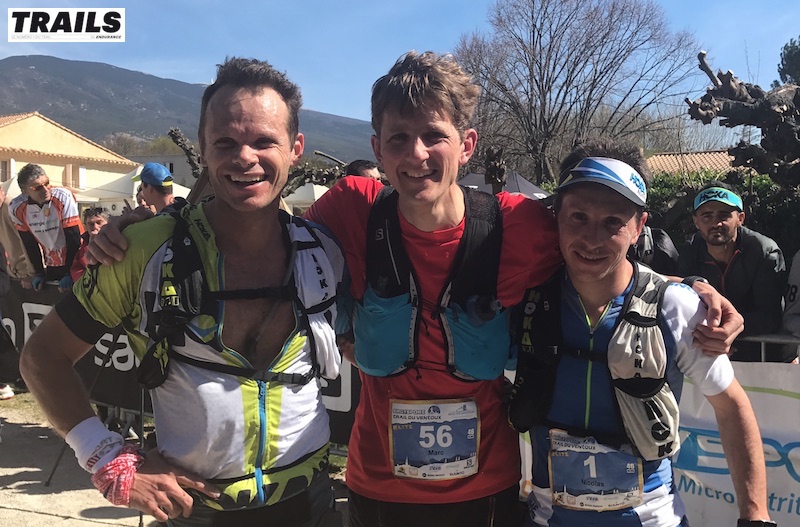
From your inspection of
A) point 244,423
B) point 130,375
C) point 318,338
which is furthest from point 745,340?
point 130,375

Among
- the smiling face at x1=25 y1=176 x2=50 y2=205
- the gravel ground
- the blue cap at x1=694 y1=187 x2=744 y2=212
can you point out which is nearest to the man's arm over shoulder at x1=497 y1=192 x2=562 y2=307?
the blue cap at x1=694 y1=187 x2=744 y2=212

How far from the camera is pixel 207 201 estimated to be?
189 cm

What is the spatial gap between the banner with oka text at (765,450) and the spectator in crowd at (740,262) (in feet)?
2.51

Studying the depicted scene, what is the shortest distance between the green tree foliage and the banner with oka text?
45.6 m

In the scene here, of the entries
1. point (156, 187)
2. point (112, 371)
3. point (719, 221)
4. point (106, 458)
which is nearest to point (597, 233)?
point (106, 458)

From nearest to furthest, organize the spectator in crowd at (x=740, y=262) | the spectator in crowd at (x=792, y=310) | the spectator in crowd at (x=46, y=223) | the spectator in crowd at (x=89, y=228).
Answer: the spectator in crowd at (x=792, y=310) < the spectator in crowd at (x=740, y=262) < the spectator in crowd at (x=89, y=228) < the spectator in crowd at (x=46, y=223)

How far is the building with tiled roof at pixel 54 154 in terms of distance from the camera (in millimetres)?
41688

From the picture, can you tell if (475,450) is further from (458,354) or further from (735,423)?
(735,423)

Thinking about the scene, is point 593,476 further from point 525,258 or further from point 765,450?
point 765,450

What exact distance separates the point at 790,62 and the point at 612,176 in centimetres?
5034

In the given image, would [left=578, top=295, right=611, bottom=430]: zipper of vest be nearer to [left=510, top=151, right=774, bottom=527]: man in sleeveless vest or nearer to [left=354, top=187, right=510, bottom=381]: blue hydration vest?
[left=510, top=151, right=774, bottom=527]: man in sleeveless vest

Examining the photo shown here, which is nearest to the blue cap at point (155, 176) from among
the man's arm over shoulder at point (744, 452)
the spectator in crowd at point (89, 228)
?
the spectator in crowd at point (89, 228)

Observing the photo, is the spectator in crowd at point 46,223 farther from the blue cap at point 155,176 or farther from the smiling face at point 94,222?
the blue cap at point 155,176

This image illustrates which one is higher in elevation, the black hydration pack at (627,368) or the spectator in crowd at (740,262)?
the spectator in crowd at (740,262)
